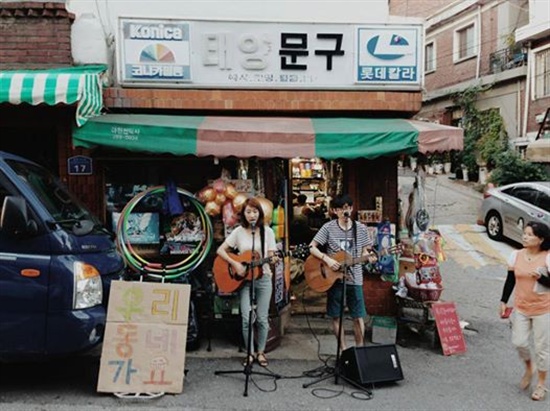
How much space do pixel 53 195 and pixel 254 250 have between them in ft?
6.87

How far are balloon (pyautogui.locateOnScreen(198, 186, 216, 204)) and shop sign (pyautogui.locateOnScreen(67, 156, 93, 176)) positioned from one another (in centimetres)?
156

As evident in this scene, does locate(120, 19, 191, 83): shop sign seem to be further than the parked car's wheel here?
No

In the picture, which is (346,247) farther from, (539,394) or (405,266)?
(539,394)

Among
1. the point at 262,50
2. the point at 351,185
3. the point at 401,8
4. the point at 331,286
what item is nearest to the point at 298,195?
the point at 351,185

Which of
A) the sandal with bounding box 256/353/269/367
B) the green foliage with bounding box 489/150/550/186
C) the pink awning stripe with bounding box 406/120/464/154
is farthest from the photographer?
the green foliage with bounding box 489/150/550/186

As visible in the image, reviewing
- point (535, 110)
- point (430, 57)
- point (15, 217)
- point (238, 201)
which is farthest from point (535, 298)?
point (430, 57)

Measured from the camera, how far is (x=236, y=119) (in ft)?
21.0

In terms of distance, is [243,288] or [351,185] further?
[351,185]

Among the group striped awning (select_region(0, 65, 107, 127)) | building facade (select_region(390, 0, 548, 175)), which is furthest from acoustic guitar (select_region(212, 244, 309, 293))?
building facade (select_region(390, 0, 548, 175))

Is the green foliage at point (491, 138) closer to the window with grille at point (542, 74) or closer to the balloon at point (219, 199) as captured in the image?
the window with grille at point (542, 74)

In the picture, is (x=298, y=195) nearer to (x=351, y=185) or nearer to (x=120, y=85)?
(x=351, y=185)

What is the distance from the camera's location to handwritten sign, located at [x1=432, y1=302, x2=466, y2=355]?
20.1 feet

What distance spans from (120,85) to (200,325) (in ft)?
10.3

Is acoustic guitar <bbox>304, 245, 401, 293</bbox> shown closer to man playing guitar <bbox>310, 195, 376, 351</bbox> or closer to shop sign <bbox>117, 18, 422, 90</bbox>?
man playing guitar <bbox>310, 195, 376, 351</bbox>
